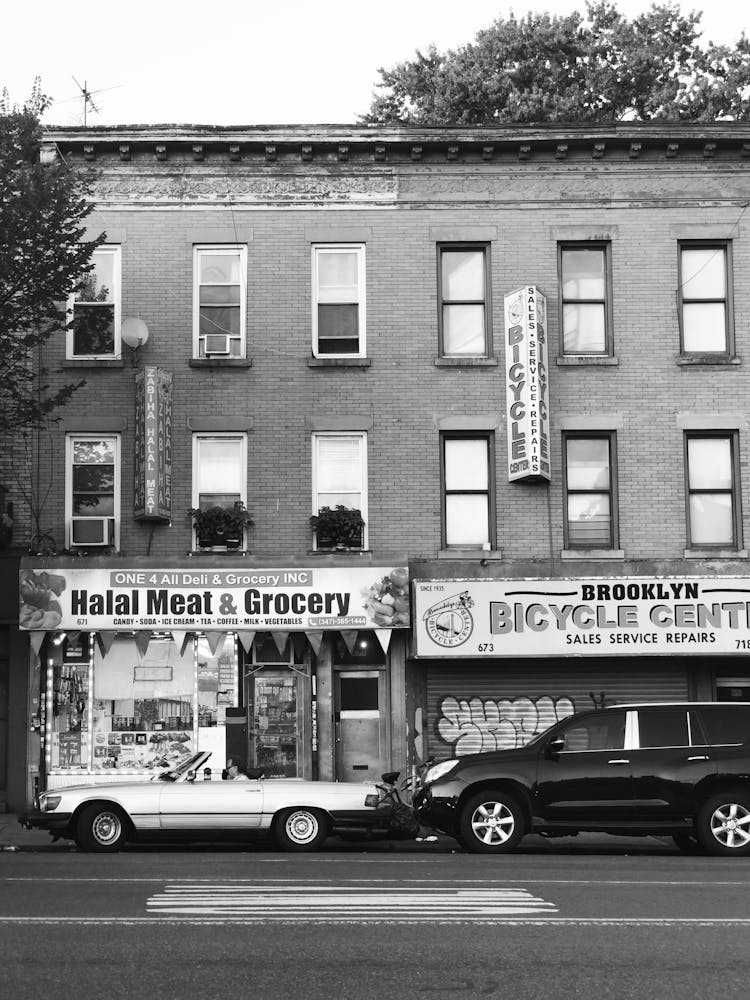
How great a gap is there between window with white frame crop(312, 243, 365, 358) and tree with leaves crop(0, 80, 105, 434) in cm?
406

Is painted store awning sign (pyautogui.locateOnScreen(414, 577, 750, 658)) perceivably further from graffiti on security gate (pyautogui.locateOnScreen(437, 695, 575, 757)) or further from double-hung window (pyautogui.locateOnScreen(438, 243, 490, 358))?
double-hung window (pyautogui.locateOnScreen(438, 243, 490, 358))

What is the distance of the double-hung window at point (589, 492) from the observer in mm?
22719

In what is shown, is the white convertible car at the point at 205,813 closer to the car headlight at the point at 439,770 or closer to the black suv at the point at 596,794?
the car headlight at the point at 439,770

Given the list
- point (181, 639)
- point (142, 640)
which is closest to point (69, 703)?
Result: point (142, 640)


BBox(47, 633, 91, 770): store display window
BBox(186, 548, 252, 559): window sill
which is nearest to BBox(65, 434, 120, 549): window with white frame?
BBox(186, 548, 252, 559): window sill

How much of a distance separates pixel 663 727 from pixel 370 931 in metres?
7.64

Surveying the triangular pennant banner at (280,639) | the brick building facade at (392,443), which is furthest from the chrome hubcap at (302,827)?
the triangular pennant banner at (280,639)

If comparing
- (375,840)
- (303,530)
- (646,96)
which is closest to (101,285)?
(303,530)

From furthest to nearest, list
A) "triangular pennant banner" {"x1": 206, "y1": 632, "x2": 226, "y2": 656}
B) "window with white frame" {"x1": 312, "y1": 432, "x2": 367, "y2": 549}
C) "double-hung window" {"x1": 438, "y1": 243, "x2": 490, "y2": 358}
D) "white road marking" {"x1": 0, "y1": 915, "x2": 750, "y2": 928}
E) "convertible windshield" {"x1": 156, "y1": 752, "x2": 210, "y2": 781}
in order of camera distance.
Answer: "double-hung window" {"x1": 438, "y1": 243, "x2": 490, "y2": 358} < "window with white frame" {"x1": 312, "y1": 432, "x2": 367, "y2": 549} < "triangular pennant banner" {"x1": 206, "y1": 632, "x2": 226, "y2": 656} < "convertible windshield" {"x1": 156, "y1": 752, "x2": 210, "y2": 781} < "white road marking" {"x1": 0, "y1": 915, "x2": 750, "y2": 928}

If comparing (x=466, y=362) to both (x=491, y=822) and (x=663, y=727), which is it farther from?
(x=491, y=822)

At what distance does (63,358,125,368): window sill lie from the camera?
2253cm

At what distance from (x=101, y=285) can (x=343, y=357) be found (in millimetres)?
4230

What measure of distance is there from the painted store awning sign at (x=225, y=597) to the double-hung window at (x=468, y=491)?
4.53 ft

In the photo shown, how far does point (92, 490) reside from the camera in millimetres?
22531
